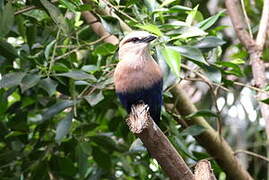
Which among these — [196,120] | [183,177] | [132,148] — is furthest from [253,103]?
[183,177]

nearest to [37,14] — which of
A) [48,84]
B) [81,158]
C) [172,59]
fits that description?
[48,84]

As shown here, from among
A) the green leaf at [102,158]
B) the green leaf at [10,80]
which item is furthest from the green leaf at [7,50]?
the green leaf at [102,158]

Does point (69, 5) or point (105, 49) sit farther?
point (105, 49)

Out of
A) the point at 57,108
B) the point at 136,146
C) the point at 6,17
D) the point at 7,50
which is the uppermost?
the point at 6,17

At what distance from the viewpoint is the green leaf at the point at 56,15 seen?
2.12 metres

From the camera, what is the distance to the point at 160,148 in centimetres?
170

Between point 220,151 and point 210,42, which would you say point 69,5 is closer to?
point 210,42

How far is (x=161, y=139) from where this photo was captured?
1.71 meters

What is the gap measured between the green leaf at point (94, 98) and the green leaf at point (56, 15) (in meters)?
0.31

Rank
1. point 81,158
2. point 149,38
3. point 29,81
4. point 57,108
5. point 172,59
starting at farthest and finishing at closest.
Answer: point 81,158, point 57,108, point 29,81, point 149,38, point 172,59

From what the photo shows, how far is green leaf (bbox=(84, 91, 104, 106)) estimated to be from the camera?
7.61 ft

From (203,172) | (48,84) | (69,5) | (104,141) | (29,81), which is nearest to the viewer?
(203,172)

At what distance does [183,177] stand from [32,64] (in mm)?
935

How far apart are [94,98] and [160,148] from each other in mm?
701
